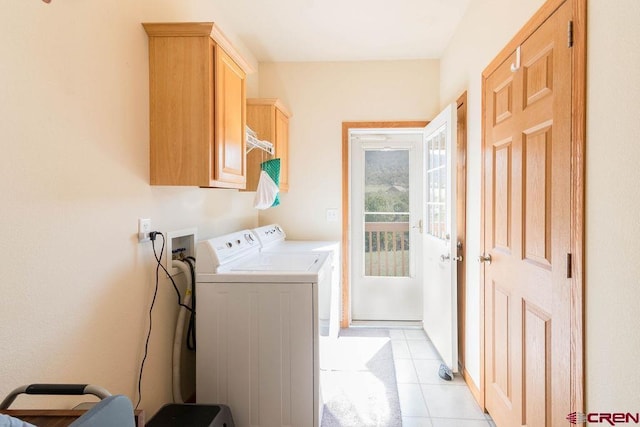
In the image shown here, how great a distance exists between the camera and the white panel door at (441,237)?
8.04ft

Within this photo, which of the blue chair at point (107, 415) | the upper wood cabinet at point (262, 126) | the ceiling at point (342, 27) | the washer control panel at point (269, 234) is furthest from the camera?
the upper wood cabinet at point (262, 126)

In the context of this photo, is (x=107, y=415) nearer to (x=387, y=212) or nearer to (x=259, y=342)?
(x=259, y=342)

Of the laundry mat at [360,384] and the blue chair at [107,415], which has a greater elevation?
the blue chair at [107,415]

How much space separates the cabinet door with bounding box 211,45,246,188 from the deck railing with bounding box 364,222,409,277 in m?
1.84

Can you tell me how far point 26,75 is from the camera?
107 centimetres

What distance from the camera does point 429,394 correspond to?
2.33 metres

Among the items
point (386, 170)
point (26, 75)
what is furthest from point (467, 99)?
point (26, 75)

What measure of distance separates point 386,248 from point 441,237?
96 centimetres

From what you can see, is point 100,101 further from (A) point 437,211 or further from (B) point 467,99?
(A) point 437,211

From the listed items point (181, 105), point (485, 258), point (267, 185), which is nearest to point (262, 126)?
point (267, 185)

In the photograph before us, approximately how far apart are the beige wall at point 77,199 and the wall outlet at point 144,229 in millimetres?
32
